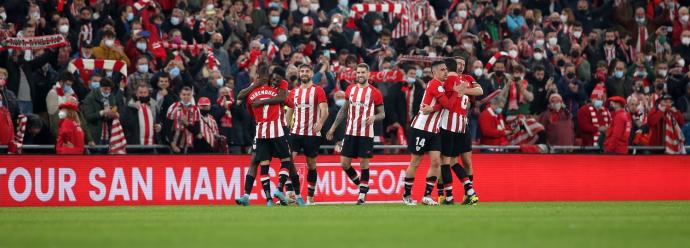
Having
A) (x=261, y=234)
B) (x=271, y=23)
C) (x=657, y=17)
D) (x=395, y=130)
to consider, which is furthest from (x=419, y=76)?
(x=261, y=234)

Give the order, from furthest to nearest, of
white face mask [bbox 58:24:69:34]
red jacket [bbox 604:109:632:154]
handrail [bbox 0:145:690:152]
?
red jacket [bbox 604:109:632:154] < white face mask [bbox 58:24:69:34] < handrail [bbox 0:145:690:152]

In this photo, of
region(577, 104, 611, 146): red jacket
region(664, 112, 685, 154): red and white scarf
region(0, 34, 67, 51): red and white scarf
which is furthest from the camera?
region(577, 104, 611, 146): red jacket

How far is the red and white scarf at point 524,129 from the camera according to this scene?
26.3 m

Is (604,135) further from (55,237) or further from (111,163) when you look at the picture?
(55,237)

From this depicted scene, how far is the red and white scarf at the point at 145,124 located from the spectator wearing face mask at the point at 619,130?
30.5ft

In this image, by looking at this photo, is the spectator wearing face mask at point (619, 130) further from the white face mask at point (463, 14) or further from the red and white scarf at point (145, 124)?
the red and white scarf at point (145, 124)

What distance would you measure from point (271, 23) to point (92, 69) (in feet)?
15.5

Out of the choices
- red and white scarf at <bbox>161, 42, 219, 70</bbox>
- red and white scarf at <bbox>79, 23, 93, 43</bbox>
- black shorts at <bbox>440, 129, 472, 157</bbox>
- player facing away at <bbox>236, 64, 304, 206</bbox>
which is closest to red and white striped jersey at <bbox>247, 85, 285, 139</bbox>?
player facing away at <bbox>236, 64, 304, 206</bbox>

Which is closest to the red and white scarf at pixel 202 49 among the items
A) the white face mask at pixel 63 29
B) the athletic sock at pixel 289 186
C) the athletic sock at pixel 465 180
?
the white face mask at pixel 63 29

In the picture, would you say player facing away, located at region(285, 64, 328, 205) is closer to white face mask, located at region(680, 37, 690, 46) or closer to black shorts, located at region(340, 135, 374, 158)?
black shorts, located at region(340, 135, 374, 158)

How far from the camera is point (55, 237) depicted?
1217cm

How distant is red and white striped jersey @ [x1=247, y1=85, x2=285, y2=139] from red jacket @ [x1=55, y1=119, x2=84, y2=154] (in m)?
3.63

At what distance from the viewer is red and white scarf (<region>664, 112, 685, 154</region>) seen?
2659 centimetres

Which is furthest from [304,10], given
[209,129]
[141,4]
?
[209,129]
